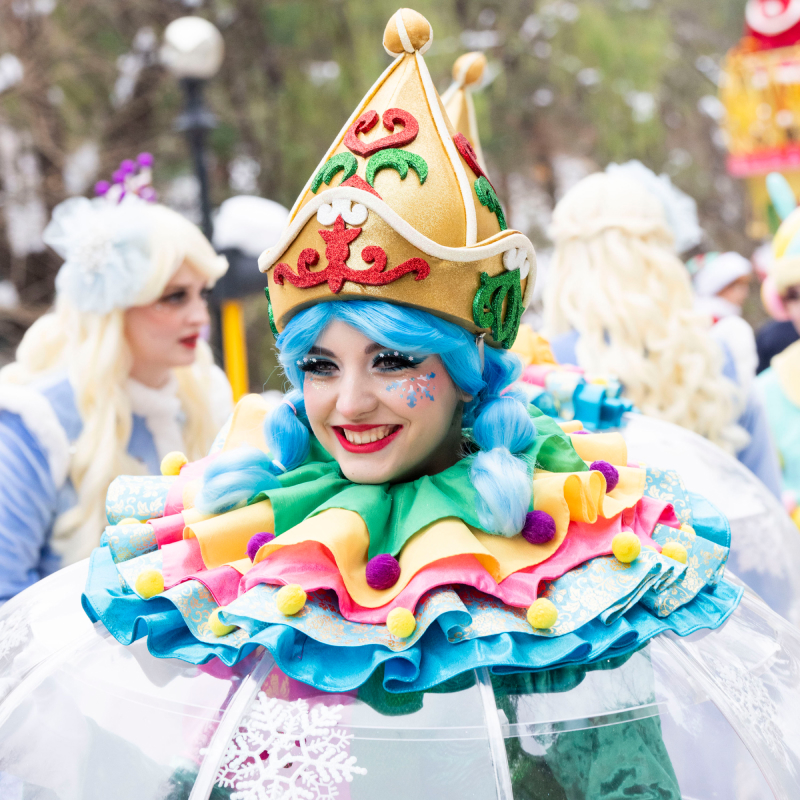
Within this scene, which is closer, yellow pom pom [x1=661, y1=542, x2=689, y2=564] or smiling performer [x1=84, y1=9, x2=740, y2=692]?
smiling performer [x1=84, y1=9, x2=740, y2=692]

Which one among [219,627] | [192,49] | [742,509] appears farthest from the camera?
[192,49]

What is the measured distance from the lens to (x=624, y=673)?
131 cm

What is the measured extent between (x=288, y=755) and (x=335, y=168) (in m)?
0.94

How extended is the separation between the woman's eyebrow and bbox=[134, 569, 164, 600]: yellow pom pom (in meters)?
0.45

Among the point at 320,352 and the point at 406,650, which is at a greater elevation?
the point at 320,352

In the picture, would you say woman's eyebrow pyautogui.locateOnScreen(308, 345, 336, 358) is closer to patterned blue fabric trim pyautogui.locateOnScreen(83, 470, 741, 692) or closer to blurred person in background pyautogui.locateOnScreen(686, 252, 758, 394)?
patterned blue fabric trim pyautogui.locateOnScreen(83, 470, 741, 692)

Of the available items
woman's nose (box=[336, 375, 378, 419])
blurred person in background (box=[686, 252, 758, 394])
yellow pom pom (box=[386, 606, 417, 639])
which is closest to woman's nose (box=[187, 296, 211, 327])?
woman's nose (box=[336, 375, 378, 419])

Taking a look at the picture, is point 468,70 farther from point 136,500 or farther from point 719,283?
point 719,283

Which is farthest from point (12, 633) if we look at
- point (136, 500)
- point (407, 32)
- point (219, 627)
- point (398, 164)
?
point (407, 32)

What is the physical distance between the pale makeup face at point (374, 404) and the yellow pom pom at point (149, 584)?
0.37 metres

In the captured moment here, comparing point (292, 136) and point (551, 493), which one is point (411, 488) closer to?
point (551, 493)

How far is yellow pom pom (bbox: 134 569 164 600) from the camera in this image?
4.56ft

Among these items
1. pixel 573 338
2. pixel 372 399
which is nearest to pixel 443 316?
pixel 372 399

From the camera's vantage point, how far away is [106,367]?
3164mm
